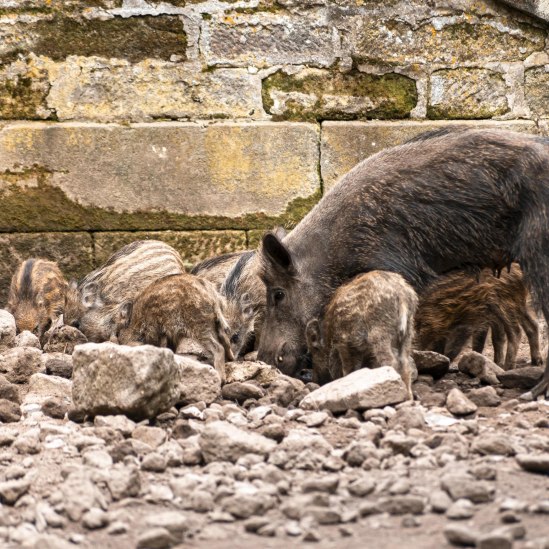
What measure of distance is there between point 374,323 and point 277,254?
927 millimetres

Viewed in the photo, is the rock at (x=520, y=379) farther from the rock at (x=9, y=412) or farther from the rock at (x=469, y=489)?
the rock at (x=9, y=412)

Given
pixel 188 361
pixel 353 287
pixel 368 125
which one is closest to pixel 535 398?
pixel 353 287

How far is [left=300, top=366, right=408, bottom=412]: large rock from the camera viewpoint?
4840 millimetres

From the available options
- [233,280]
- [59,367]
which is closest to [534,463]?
[59,367]

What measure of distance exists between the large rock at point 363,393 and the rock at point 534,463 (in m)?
1.07

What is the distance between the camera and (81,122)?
7.85 meters

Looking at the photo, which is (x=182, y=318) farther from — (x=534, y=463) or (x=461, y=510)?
(x=461, y=510)

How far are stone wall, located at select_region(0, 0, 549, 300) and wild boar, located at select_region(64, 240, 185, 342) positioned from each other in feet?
1.49

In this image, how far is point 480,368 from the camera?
591 cm

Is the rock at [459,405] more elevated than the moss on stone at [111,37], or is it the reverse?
the moss on stone at [111,37]

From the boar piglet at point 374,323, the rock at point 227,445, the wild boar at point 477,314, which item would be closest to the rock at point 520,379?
the boar piglet at point 374,323

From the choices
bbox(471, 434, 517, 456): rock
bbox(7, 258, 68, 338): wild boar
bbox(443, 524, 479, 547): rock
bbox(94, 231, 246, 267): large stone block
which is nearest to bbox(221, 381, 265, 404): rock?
bbox(471, 434, 517, 456): rock

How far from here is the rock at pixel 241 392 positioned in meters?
5.34

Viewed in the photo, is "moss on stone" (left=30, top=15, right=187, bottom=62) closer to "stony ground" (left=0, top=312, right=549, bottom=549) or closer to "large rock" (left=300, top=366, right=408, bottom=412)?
"stony ground" (left=0, top=312, right=549, bottom=549)
